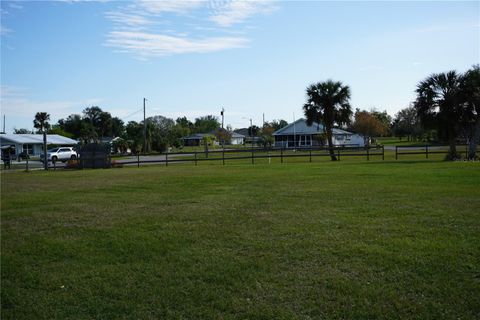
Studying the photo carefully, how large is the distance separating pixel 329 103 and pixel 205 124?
103170 millimetres

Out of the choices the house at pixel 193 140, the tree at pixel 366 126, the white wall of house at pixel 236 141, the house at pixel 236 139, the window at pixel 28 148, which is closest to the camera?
the window at pixel 28 148

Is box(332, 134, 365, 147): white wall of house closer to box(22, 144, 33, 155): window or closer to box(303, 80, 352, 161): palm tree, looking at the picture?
box(303, 80, 352, 161): palm tree

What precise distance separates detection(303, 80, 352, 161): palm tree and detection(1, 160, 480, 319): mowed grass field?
30.0 m

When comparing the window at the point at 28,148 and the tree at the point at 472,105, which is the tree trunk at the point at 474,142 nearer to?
the tree at the point at 472,105

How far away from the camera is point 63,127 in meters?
110

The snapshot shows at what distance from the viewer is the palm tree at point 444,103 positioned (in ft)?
102

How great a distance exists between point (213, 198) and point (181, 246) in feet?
15.9

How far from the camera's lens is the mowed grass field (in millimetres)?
4594

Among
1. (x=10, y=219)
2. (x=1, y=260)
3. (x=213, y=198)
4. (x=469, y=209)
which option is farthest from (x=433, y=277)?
(x=10, y=219)

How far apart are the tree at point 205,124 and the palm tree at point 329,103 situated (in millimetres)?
96507

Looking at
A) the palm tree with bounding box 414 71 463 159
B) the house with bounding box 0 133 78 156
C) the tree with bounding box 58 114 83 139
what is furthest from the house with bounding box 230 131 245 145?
the palm tree with bounding box 414 71 463 159


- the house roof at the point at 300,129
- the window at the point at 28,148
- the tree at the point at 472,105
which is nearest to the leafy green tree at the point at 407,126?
the house roof at the point at 300,129

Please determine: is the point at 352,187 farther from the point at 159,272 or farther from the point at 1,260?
the point at 1,260

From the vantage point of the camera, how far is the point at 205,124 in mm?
141250
